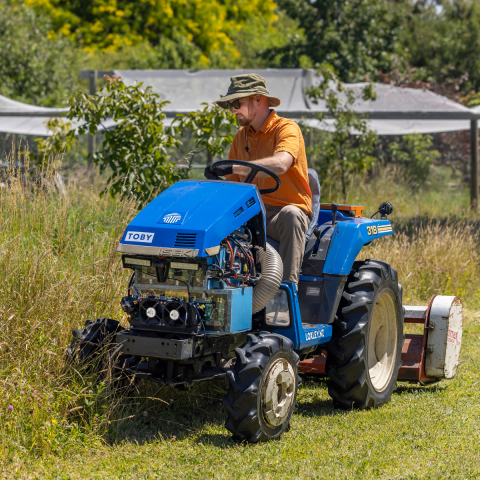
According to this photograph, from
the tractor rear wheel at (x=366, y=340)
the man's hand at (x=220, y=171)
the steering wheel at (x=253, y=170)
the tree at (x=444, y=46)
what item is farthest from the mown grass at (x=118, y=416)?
the tree at (x=444, y=46)

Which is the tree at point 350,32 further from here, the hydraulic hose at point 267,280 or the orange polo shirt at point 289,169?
the hydraulic hose at point 267,280

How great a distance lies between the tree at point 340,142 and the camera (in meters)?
10.8

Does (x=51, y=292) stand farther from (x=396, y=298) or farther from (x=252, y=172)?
(x=396, y=298)

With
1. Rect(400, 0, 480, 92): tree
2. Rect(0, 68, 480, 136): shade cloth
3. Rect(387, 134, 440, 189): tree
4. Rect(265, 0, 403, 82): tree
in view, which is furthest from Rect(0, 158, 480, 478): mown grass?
Rect(400, 0, 480, 92): tree

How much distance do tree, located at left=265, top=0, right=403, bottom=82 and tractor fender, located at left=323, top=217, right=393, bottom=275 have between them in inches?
498

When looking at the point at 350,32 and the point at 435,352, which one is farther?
the point at 350,32

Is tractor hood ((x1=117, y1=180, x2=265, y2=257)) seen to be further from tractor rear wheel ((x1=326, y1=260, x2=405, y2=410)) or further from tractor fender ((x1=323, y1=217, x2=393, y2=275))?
tractor rear wheel ((x1=326, y1=260, x2=405, y2=410))

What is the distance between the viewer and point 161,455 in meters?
3.69

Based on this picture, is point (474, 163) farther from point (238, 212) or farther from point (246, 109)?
point (238, 212)

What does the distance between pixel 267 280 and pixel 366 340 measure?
0.90 metres

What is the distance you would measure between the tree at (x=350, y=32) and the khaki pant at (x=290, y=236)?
13112mm

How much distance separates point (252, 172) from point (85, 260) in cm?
184

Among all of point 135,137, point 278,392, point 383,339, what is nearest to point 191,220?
point 278,392

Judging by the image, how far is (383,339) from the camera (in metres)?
5.06
